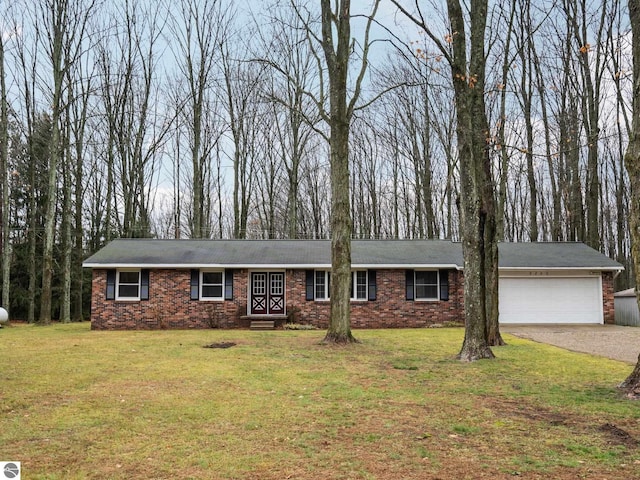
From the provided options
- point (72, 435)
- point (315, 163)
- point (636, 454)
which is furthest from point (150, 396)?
point (315, 163)

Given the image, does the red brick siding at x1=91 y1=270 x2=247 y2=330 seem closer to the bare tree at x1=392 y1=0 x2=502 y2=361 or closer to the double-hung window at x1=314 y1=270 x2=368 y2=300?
the double-hung window at x1=314 y1=270 x2=368 y2=300

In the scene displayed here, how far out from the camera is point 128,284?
1969 centimetres

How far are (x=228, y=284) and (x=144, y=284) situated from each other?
3061 mm

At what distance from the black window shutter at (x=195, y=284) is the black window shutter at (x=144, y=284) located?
64.3 inches

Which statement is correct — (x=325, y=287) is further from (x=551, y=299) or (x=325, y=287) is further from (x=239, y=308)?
(x=551, y=299)

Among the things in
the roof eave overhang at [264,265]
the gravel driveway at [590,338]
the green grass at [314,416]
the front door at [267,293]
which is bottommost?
the gravel driveway at [590,338]

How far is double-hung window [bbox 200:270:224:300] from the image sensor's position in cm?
1980

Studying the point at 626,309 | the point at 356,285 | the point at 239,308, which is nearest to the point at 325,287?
the point at 356,285

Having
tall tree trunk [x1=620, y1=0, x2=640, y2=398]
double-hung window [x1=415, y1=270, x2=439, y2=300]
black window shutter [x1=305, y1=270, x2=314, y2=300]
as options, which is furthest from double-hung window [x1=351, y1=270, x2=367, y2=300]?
tall tree trunk [x1=620, y1=0, x2=640, y2=398]

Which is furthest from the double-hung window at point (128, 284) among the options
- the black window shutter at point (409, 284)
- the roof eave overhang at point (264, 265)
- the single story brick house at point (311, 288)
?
the black window shutter at point (409, 284)

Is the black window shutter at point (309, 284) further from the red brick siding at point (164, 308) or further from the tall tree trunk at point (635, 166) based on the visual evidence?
the tall tree trunk at point (635, 166)

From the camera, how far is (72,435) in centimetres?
526

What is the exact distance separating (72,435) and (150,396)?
190 centimetres

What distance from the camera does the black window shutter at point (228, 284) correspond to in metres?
19.8
